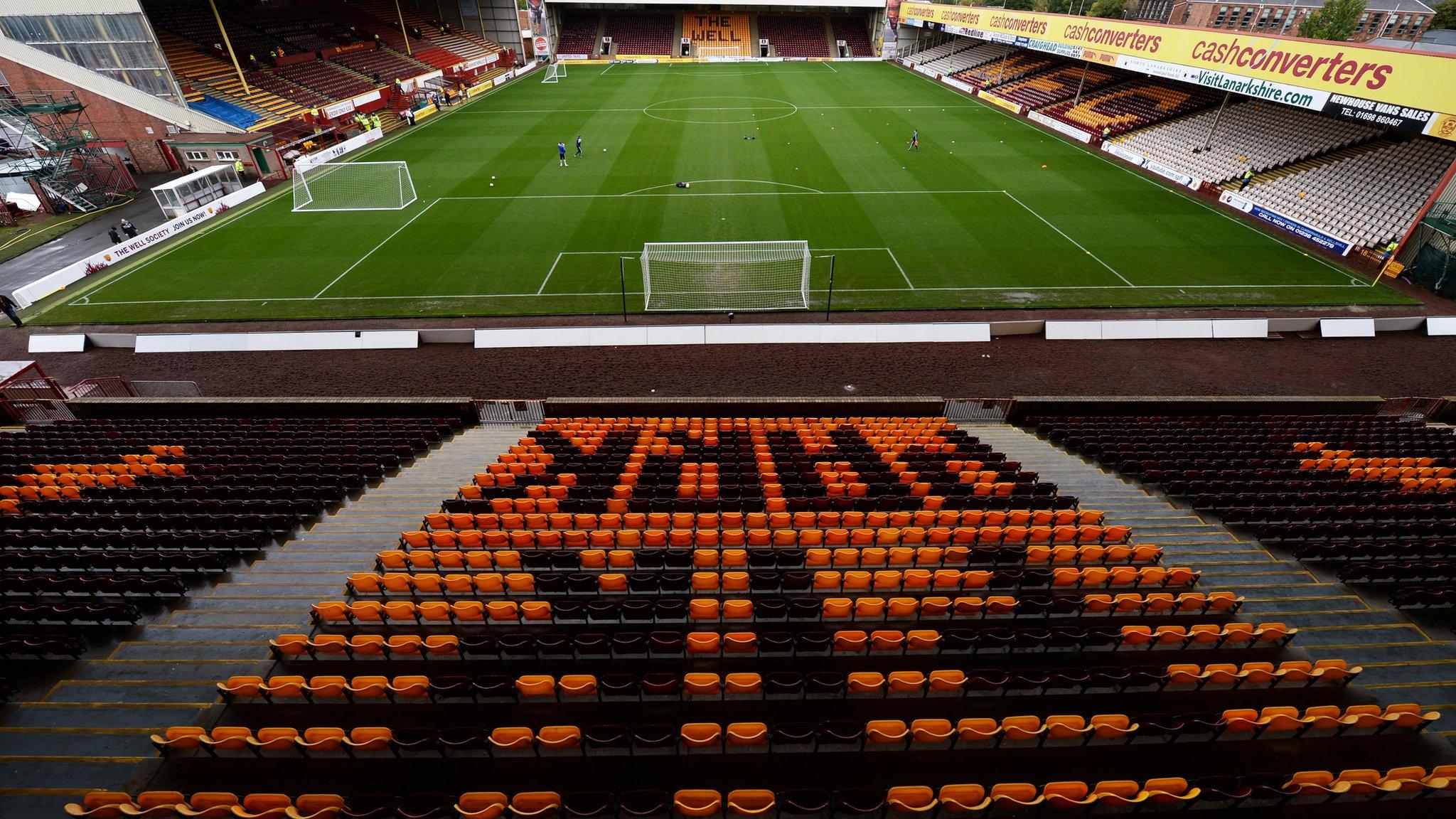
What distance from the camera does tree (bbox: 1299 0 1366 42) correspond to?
45594 mm

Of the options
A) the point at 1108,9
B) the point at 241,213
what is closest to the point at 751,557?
the point at 241,213

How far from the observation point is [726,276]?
23578 mm

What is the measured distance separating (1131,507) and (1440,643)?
3946 millimetres

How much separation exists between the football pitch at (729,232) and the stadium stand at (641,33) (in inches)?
1569

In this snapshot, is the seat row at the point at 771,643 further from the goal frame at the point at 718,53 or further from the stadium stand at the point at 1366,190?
the goal frame at the point at 718,53

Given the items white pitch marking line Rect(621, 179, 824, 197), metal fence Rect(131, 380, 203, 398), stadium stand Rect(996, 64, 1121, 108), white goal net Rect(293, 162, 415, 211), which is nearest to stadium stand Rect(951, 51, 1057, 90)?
stadium stand Rect(996, 64, 1121, 108)

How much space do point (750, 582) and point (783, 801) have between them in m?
3.07

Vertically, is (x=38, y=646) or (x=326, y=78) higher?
(x=326, y=78)

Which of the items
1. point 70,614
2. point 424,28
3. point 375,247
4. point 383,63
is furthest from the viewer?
point 424,28

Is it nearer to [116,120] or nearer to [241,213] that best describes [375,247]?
[241,213]

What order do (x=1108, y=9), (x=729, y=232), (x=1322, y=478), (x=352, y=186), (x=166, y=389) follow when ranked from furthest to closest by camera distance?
(x=1108, y=9)
(x=352, y=186)
(x=729, y=232)
(x=166, y=389)
(x=1322, y=478)

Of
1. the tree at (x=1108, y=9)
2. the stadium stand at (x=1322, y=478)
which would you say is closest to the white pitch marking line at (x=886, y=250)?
the stadium stand at (x=1322, y=478)

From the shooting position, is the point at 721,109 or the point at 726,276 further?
the point at 721,109

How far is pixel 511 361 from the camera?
18938 millimetres
